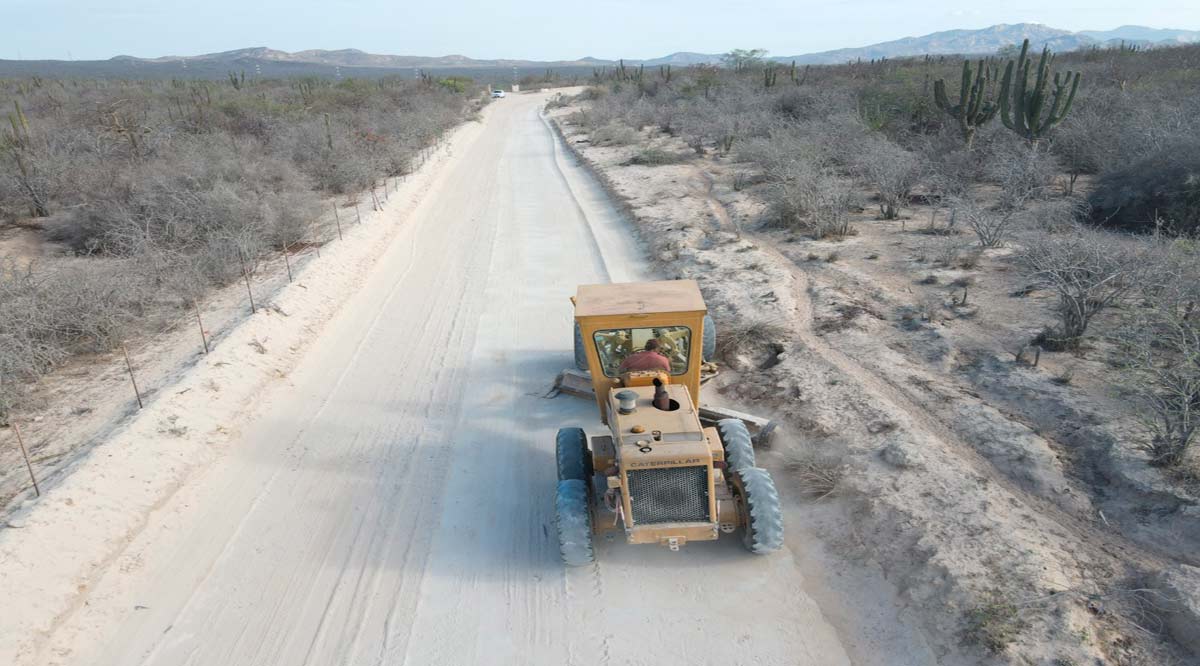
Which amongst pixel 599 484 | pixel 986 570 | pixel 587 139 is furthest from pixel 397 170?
pixel 986 570

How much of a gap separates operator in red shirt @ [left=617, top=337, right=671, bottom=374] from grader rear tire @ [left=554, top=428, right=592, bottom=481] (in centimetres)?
75

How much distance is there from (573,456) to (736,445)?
1.46 meters

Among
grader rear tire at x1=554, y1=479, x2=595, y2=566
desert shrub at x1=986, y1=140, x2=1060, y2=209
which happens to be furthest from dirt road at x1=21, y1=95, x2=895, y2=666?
desert shrub at x1=986, y1=140, x2=1060, y2=209

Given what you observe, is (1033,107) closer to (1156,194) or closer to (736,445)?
(1156,194)

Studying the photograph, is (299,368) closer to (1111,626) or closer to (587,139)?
(1111,626)

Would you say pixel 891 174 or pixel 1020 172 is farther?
pixel 891 174

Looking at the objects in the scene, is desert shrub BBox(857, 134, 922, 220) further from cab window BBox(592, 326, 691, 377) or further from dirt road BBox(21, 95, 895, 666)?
cab window BBox(592, 326, 691, 377)

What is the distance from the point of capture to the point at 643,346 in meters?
6.95

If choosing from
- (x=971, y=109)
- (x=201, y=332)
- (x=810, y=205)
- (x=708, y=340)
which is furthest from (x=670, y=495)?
(x=971, y=109)

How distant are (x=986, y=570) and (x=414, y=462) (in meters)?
5.38

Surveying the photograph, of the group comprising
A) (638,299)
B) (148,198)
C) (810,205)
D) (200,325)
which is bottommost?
(200,325)

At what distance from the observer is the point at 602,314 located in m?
6.57

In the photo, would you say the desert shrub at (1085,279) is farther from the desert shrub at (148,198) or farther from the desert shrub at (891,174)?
the desert shrub at (148,198)

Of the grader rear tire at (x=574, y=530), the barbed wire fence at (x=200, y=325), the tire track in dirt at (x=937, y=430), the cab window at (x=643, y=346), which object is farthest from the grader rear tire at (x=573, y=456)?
the barbed wire fence at (x=200, y=325)
